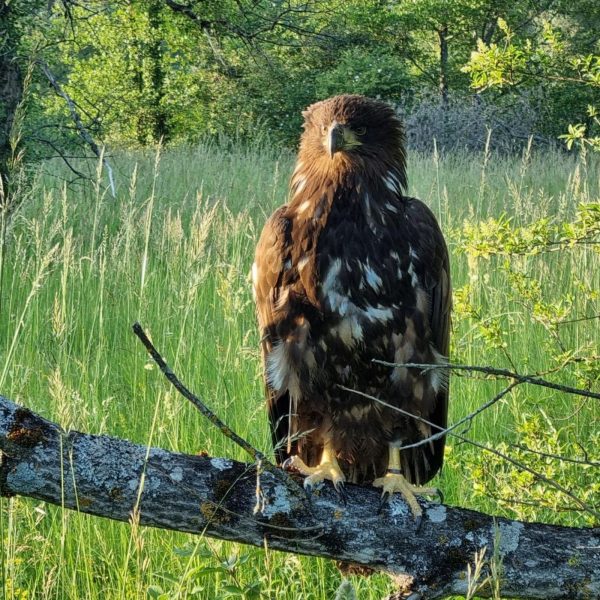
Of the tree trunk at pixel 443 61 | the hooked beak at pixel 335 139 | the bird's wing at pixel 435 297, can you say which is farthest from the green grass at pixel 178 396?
the tree trunk at pixel 443 61

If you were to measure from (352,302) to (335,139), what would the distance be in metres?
0.57

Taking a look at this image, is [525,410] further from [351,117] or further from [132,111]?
[132,111]

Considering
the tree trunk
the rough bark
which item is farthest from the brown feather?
the tree trunk

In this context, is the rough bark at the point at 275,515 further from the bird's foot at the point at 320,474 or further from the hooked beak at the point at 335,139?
the hooked beak at the point at 335,139

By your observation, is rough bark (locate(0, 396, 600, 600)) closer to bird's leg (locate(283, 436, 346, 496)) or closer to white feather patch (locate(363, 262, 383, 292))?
bird's leg (locate(283, 436, 346, 496))

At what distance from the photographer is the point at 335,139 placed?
2701mm

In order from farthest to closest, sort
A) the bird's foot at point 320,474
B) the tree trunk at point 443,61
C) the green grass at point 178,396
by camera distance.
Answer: the tree trunk at point 443,61, the green grass at point 178,396, the bird's foot at point 320,474

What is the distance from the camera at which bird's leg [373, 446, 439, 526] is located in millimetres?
1868

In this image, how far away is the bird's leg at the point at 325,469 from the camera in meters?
2.22

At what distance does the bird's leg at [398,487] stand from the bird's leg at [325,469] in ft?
0.39

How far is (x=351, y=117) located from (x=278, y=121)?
19.5 meters

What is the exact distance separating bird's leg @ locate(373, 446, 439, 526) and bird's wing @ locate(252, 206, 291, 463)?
360mm

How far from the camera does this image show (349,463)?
287 centimetres

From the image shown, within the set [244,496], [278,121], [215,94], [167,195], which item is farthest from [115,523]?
[215,94]
